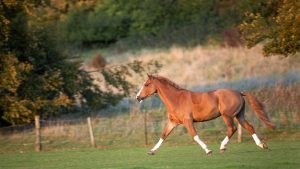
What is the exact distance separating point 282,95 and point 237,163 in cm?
1565

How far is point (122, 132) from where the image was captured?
29750 millimetres

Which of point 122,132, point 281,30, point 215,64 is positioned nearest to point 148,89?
point 281,30

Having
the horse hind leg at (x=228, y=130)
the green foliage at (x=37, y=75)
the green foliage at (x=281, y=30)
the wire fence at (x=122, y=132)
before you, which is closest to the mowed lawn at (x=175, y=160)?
the horse hind leg at (x=228, y=130)

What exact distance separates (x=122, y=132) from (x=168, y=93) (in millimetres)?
10789

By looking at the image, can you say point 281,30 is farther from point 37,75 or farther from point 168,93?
point 37,75

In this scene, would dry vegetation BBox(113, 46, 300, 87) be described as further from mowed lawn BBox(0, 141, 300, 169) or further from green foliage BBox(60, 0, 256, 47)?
mowed lawn BBox(0, 141, 300, 169)

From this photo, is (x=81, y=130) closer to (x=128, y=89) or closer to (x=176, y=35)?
(x=128, y=89)

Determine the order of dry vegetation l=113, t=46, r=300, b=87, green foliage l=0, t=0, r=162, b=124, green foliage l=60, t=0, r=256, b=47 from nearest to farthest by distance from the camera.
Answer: green foliage l=0, t=0, r=162, b=124, dry vegetation l=113, t=46, r=300, b=87, green foliage l=60, t=0, r=256, b=47

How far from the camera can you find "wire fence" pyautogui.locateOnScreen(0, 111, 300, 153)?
89.8ft

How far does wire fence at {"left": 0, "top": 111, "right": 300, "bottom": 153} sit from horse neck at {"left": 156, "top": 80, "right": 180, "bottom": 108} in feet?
23.9

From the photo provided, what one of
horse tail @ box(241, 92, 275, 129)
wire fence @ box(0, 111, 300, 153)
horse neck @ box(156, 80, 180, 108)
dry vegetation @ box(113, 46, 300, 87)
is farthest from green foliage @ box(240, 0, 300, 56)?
dry vegetation @ box(113, 46, 300, 87)

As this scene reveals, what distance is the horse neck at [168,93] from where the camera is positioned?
1900cm

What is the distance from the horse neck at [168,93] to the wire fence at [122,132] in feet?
23.9

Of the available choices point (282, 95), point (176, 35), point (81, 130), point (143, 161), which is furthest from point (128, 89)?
point (176, 35)
